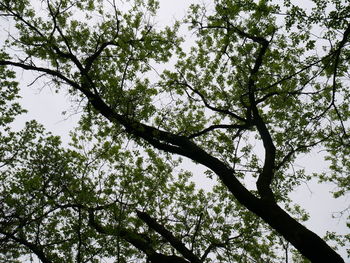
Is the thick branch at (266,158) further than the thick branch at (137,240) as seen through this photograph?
No

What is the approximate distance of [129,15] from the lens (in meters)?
10.4

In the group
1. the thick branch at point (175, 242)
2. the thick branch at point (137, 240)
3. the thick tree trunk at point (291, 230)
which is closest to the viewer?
the thick tree trunk at point (291, 230)

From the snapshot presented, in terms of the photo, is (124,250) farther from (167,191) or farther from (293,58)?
(293,58)

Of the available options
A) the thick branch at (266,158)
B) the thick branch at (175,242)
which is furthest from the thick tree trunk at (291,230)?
the thick branch at (175,242)

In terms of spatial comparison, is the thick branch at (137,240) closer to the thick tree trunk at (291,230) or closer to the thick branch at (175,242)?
the thick branch at (175,242)

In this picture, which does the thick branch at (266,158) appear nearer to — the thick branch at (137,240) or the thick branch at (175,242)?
the thick branch at (175,242)

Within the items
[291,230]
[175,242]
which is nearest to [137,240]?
[175,242]

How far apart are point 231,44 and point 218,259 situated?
25.2 feet

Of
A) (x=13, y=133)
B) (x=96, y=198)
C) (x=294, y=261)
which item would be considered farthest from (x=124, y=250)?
(x=294, y=261)

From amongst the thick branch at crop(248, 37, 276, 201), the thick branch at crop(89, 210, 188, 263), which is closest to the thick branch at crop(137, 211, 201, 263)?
the thick branch at crop(89, 210, 188, 263)

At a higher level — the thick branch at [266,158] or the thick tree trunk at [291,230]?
the thick branch at [266,158]

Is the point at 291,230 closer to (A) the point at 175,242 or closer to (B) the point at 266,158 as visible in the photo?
(B) the point at 266,158

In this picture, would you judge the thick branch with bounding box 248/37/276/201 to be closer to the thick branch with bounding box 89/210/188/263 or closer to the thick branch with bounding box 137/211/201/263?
the thick branch with bounding box 137/211/201/263

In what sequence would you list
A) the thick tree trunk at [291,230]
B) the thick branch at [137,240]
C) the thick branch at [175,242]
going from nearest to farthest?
the thick tree trunk at [291,230], the thick branch at [175,242], the thick branch at [137,240]
